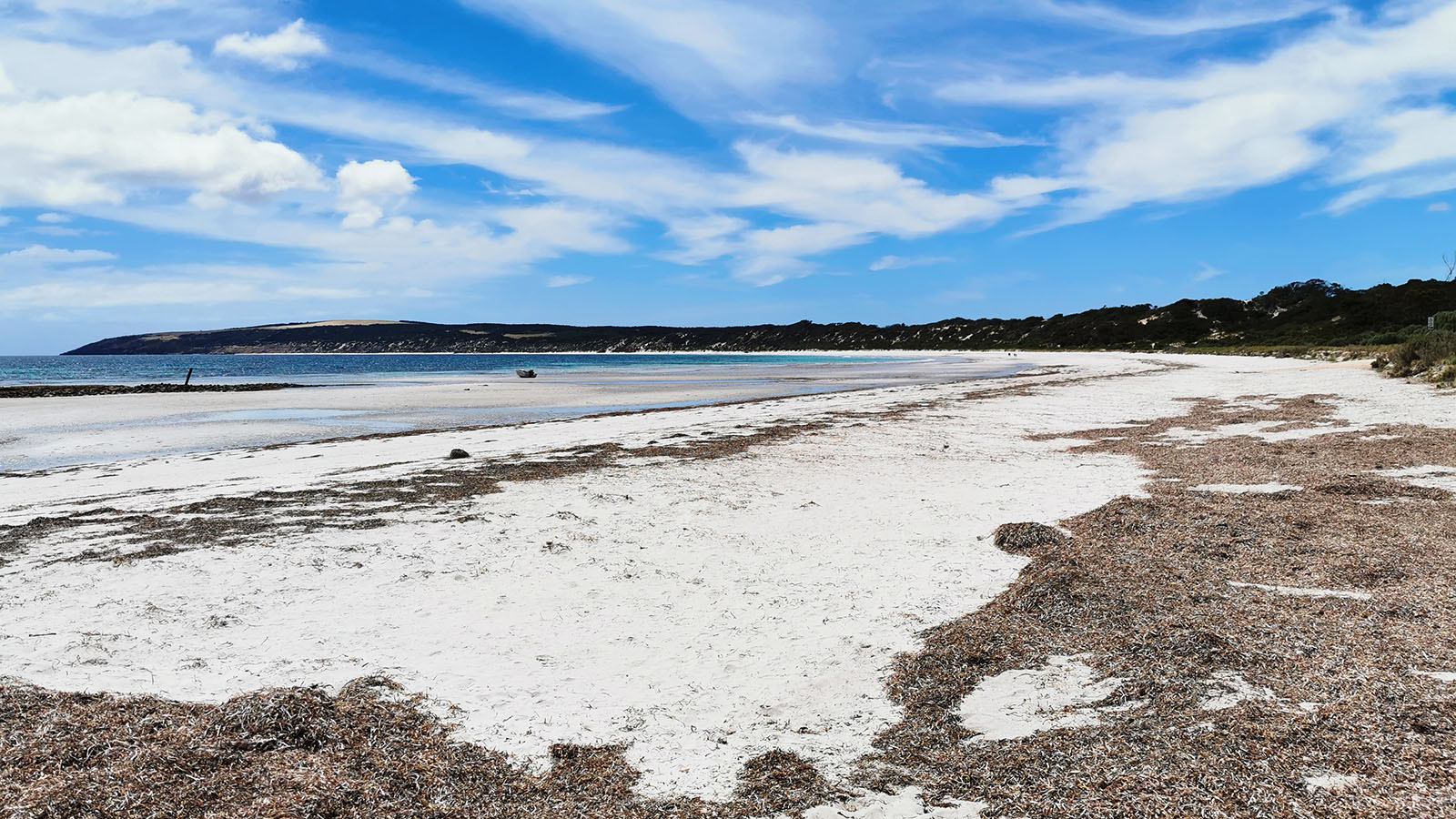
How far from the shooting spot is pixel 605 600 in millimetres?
6828

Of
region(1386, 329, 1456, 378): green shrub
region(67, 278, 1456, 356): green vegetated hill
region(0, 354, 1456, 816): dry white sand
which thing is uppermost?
region(67, 278, 1456, 356): green vegetated hill

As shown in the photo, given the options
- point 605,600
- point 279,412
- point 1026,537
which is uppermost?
point 279,412

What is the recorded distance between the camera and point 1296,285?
4626 inches

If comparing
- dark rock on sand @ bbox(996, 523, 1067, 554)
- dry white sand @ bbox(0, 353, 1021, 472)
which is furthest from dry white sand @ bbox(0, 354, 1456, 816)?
dry white sand @ bbox(0, 353, 1021, 472)

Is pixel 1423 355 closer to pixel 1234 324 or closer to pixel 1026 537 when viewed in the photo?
pixel 1026 537

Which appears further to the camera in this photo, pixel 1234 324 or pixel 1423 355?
pixel 1234 324

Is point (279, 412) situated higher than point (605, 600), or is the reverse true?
point (279, 412)

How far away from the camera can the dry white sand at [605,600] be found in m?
4.84

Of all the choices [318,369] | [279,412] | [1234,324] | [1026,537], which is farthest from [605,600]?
[1234,324]

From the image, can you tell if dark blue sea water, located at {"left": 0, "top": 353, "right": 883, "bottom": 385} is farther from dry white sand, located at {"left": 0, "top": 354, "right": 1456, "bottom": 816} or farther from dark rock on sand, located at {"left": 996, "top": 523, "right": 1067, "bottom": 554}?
dark rock on sand, located at {"left": 996, "top": 523, "right": 1067, "bottom": 554}

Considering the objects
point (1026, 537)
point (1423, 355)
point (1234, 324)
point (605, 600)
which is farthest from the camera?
point (1234, 324)

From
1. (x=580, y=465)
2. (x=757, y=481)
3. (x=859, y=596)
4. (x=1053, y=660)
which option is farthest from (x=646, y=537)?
(x=580, y=465)

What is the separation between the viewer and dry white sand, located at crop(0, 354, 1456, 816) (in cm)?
484

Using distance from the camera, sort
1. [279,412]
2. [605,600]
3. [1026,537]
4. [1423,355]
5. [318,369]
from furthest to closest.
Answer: [318,369] < [279,412] < [1423,355] < [1026,537] < [605,600]
